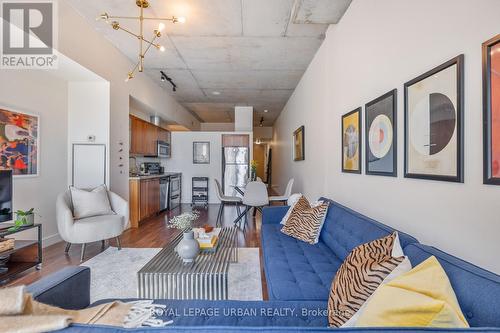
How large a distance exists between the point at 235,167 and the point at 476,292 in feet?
22.6

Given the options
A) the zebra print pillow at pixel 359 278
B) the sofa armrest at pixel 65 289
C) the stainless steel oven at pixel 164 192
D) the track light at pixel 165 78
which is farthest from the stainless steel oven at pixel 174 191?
the zebra print pillow at pixel 359 278

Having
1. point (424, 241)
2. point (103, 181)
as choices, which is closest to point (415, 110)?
point (424, 241)

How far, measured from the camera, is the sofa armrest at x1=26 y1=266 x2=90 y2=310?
1122mm

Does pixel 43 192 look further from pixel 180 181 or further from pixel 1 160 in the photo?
pixel 180 181

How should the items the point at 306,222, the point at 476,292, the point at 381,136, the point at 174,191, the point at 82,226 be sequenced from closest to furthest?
1. the point at 476,292
2. the point at 381,136
3. the point at 306,222
4. the point at 82,226
5. the point at 174,191

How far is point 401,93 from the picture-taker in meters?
1.83

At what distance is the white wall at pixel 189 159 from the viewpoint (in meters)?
7.84

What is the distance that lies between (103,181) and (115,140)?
703 millimetres

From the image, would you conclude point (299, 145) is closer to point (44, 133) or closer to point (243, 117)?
point (243, 117)

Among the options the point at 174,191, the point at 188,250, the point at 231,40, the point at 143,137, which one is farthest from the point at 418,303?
the point at 174,191

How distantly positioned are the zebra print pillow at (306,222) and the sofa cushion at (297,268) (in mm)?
71

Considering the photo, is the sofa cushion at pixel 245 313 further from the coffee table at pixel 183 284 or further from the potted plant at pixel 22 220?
the potted plant at pixel 22 220

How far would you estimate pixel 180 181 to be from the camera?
7.71 meters

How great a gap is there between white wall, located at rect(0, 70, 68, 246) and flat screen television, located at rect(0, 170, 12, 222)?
24.8 inches
